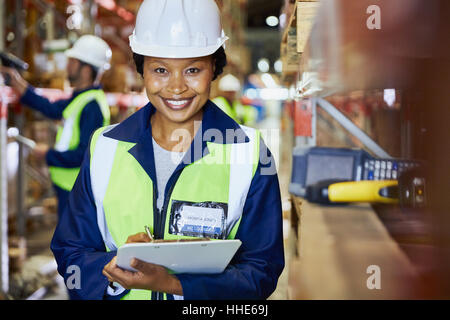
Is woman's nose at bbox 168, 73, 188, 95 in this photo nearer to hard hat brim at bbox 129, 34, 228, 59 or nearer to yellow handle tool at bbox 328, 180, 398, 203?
hard hat brim at bbox 129, 34, 228, 59

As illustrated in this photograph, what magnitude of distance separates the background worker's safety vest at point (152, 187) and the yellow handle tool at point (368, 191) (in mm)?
354

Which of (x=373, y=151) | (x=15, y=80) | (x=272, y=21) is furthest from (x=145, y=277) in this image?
(x=15, y=80)

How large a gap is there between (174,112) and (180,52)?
21 centimetres

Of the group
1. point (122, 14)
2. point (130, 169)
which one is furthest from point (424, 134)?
point (122, 14)

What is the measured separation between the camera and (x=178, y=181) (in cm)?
195

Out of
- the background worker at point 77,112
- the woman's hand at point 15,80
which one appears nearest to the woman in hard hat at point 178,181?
the background worker at point 77,112

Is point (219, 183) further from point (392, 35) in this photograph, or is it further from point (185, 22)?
point (392, 35)

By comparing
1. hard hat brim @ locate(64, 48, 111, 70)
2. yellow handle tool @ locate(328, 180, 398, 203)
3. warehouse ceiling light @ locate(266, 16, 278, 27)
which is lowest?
yellow handle tool @ locate(328, 180, 398, 203)

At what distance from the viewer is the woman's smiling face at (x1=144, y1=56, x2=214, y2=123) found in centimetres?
196

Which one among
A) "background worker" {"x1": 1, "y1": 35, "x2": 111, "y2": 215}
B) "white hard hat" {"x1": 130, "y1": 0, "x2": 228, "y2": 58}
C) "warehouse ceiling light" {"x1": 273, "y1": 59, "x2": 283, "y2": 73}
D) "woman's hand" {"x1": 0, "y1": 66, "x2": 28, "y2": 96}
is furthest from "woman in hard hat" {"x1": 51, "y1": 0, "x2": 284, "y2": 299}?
"woman's hand" {"x1": 0, "y1": 66, "x2": 28, "y2": 96}

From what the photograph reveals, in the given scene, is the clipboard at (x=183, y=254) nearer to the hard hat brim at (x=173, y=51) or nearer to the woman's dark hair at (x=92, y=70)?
the hard hat brim at (x=173, y=51)

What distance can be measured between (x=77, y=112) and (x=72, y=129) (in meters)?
0.13

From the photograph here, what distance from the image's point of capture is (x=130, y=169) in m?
2.00

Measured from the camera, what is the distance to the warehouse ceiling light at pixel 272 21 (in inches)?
127
